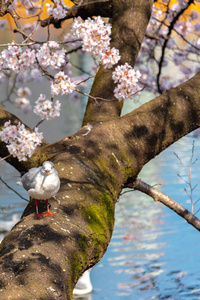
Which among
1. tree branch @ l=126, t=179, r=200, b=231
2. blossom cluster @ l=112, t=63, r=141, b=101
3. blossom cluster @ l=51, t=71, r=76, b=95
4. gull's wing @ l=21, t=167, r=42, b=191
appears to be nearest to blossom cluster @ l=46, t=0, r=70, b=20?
blossom cluster @ l=51, t=71, r=76, b=95

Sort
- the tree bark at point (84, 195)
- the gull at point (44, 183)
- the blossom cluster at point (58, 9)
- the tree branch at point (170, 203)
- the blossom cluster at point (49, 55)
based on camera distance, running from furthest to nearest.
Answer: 1. the tree branch at point (170, 203)
2. the blossom cluster at point (58, 9)
3. the blossom cluster at point (49, 55)
4. the gull at point (44, 183)
5. the tree bark at point (84, 195)

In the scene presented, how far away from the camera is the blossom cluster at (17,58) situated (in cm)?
314

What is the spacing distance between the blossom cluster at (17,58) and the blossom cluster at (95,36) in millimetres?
427

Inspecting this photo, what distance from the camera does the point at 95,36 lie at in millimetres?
3365

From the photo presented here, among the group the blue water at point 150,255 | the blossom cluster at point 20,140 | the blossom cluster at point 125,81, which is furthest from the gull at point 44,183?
the blue water at point 150,255

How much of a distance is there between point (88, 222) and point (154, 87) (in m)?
6.08

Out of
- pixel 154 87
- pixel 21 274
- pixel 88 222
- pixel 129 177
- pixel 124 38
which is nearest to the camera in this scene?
pixel 21 274

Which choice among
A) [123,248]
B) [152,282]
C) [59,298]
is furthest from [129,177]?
[123,248]

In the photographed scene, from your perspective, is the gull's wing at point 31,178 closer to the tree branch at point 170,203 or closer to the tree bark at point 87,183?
the tree bark at point 87,183

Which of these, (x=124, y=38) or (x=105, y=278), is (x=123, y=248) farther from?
(x=124, y=38)

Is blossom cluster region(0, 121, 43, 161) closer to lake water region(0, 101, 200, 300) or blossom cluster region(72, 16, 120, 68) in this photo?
blossom cluster region(72, 16, 120, 68)

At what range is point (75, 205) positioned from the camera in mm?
2420

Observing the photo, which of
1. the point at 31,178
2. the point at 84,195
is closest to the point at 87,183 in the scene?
the point at 84,195

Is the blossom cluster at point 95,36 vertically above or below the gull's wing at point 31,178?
above
